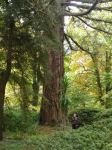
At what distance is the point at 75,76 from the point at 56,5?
23.2 m

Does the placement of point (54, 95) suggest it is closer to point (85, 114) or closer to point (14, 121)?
point (14, 121)

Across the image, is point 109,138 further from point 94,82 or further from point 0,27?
point 94,82

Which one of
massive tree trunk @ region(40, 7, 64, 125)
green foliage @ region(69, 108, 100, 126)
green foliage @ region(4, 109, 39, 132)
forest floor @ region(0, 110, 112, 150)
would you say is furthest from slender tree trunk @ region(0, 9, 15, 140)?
green foliage @ region(69, 108, 100, 126)

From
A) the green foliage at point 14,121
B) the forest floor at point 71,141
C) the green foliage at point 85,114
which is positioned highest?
the green foliage at point 85,114

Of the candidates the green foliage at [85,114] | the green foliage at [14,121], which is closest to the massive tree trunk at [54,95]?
the green foliage at [14,121]

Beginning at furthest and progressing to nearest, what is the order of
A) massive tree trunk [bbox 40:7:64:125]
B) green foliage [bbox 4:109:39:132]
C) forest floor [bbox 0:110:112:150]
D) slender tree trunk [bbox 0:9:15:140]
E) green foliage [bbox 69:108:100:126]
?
green foliage [bbox 69:108:100:126]
massive tree trunk [bbox 40:7:64:125]
green foliage [bbox 4:109:39:132]
slender tree trunk [bbox 0:9:15:140]
forest floor [bbox 0:110:112:150]

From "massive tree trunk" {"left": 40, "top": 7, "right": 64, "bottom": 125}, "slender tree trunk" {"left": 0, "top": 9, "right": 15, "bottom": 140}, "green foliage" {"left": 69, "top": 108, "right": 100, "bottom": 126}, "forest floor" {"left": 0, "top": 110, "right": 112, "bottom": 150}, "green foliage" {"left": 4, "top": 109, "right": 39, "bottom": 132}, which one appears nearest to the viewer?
"forest floor" {"left": 0, "top": 110, "right": 112, "bottom": 150}

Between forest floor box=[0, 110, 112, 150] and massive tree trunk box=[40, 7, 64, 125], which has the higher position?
massive tree trunk box=[40, 7, 64, 125]

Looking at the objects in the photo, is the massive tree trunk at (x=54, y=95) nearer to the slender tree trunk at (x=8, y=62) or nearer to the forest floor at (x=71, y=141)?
the forest floor at (x=71, y=141)

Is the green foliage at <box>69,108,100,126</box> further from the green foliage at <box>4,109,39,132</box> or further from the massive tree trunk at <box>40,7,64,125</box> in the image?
the green foliage at <box>4,109,39,132</box>

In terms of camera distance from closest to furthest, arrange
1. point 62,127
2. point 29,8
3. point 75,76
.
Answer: point 29,8, point 62,127, point 75,76

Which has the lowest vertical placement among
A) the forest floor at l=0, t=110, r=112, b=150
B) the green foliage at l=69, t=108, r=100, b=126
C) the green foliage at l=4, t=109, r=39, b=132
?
the forest floor at l=0, t=110, r=112, b=150

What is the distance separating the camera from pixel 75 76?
33.5 metres

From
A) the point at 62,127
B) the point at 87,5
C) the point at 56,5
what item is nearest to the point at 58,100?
the point at 62,127
